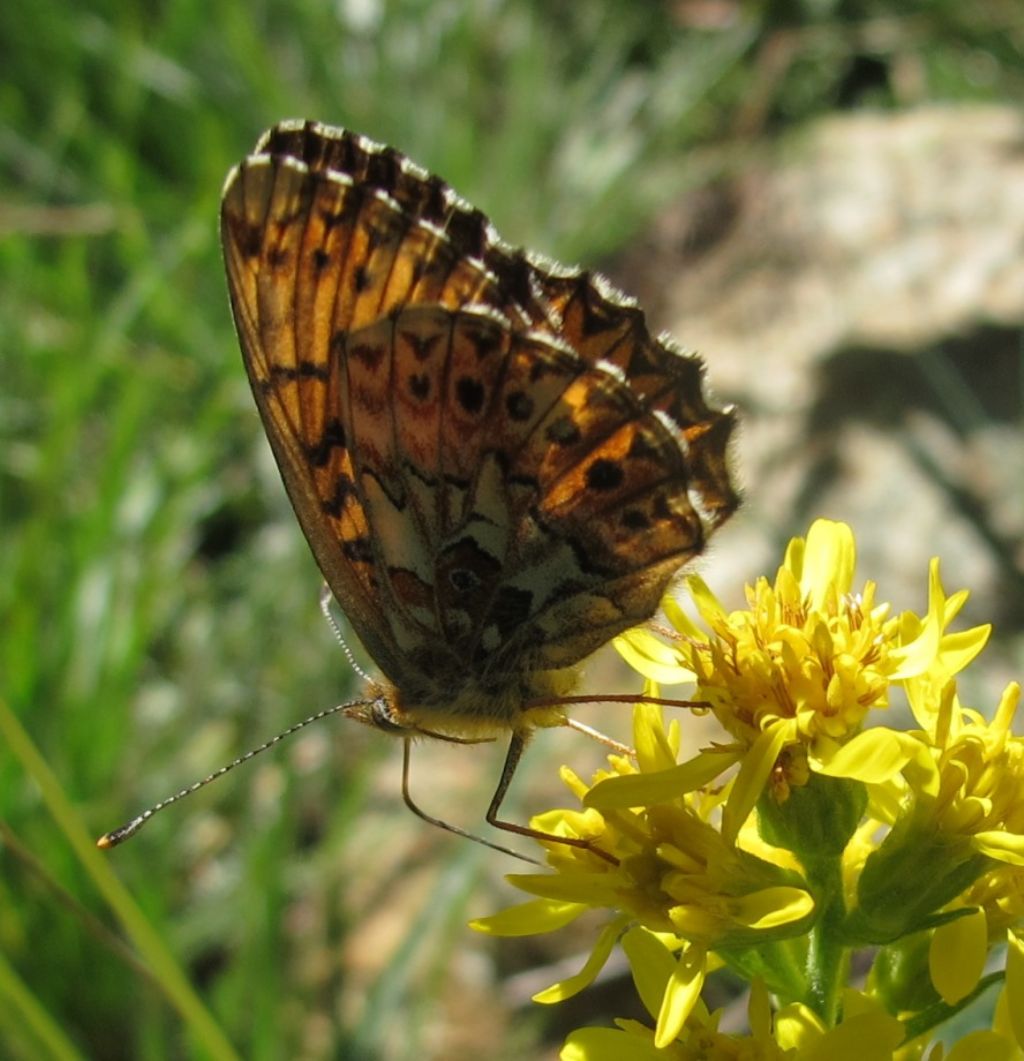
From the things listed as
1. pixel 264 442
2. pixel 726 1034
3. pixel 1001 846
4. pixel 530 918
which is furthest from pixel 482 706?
pixel 264 442

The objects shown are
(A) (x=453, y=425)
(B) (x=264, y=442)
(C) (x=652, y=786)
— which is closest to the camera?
(C) (x=652, y=786)

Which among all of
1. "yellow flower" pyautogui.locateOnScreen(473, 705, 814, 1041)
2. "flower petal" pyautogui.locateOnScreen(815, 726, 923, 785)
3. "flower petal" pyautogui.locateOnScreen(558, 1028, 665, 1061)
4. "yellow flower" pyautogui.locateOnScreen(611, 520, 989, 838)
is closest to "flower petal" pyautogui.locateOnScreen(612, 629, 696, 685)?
"yellow flower" pyautogui.locateOnScreen(611, 520, 989, 838)

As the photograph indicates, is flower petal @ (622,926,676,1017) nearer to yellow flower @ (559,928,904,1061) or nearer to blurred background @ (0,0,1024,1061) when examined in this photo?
yellow flower @ (559,928,904,1061)

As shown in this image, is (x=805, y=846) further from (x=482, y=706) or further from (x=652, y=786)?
(x=482, y=706)

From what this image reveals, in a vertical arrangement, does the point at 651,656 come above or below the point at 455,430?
below

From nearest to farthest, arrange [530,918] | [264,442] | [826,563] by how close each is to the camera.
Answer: [530,918] → [826,563] → [264,442]

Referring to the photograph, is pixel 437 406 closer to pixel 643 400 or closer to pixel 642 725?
pixel 643 400
